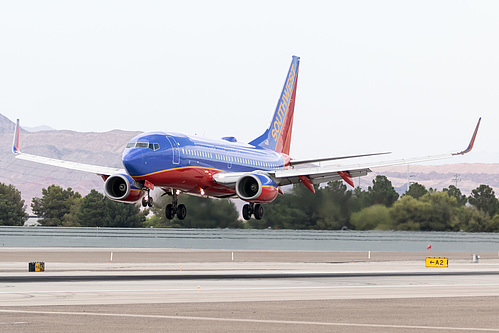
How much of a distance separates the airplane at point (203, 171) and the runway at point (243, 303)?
600 centimetres

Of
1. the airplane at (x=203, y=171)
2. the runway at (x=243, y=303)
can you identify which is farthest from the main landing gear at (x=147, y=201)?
the runway at (x=243, y=303)

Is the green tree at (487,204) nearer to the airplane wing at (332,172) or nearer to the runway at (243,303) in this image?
the airplane wing at (332,172)

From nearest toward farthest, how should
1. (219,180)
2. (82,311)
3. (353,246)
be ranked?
(82,311)
(219,180)
(353,246)

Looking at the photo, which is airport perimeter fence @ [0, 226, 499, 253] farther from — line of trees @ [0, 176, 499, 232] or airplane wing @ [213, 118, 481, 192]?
airplane wing @ [213, 118, 481, 192]

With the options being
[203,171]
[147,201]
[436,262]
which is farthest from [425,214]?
[147,201]

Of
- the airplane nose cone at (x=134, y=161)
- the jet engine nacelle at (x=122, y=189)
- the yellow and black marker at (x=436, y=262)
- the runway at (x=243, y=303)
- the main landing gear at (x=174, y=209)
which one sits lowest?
the runway at (x=243, y=303)

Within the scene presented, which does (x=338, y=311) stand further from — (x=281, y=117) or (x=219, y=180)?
(x=281, y=117)

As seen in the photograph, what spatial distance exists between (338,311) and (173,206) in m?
27.6

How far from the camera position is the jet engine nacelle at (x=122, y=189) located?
2269 inches

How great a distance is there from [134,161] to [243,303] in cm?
1777

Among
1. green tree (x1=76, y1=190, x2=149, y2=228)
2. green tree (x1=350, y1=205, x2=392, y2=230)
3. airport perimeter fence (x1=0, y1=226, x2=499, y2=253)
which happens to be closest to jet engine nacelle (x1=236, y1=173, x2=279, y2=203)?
green tree (x1=350, y1=205, x2=392, y2=230)

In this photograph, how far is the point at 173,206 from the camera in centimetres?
6081

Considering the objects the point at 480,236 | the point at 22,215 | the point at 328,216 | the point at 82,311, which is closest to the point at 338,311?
the point at 82,311

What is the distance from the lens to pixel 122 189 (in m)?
58.8
